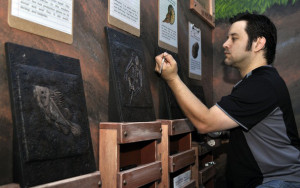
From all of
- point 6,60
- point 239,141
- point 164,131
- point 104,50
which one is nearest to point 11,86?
point 6,60

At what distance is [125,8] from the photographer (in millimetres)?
1721

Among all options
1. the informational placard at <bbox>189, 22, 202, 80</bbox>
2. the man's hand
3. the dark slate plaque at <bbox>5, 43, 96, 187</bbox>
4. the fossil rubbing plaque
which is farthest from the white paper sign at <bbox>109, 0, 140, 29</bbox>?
the informational placard at <bbox>189, 22, 202, 80</bbox>

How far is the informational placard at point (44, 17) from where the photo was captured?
43.6 inches

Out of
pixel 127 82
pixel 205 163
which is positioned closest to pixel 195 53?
pixel 205 163

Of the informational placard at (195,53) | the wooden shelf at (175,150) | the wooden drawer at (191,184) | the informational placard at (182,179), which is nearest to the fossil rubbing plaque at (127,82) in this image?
the wooden shelf at (175,150)

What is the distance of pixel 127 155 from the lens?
1591 millimetres

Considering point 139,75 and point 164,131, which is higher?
point 139,75

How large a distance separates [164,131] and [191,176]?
613 millimetres

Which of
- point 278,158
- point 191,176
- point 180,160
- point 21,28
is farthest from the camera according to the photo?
point 191,176

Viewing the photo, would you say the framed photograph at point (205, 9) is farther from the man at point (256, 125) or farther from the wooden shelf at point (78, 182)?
the wooden shelf at point (78, 182)

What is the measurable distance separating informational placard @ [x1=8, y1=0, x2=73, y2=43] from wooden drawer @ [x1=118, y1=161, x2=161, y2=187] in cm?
69

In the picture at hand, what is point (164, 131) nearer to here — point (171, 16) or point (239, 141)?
point (239, 141)

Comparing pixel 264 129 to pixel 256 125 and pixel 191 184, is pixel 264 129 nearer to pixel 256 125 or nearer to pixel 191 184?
pixel 256 125

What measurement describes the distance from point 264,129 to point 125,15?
103cm
